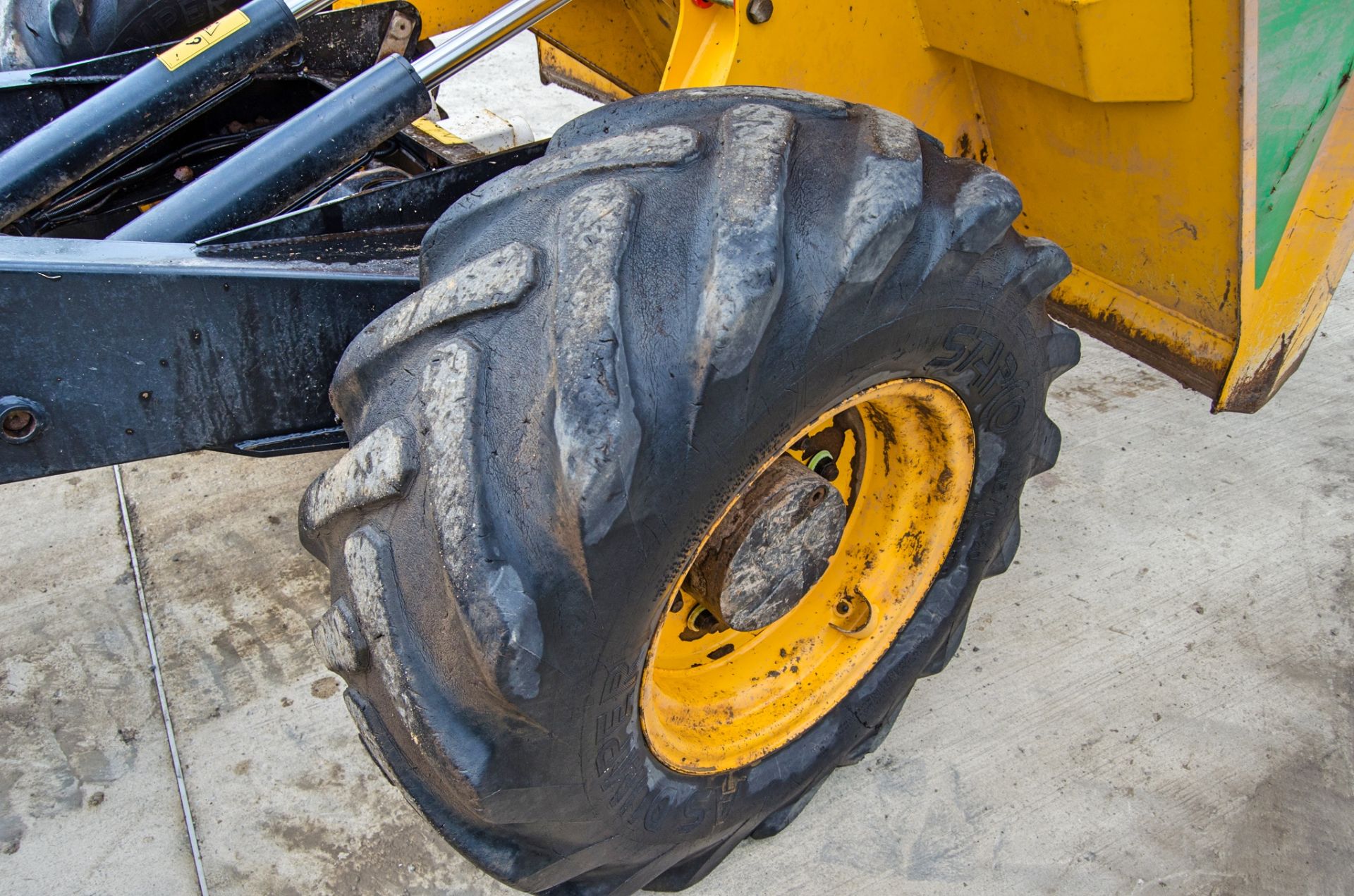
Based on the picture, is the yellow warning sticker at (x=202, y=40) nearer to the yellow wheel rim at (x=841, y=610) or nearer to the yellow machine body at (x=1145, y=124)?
the yellow machine body at (x=1145, y=124)

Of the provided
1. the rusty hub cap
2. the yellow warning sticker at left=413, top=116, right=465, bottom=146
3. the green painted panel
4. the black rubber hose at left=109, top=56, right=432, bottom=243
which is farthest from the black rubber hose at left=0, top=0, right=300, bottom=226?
the green painted panel

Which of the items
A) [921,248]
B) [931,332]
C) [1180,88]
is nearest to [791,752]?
[931,332]

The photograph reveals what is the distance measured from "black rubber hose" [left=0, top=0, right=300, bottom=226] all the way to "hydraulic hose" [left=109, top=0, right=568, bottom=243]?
0.45 feet

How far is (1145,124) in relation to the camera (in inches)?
68.5

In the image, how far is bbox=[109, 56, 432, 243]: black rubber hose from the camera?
139 centimetres

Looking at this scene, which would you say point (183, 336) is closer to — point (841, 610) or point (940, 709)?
point (841, 610)

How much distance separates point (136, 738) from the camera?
2.10 metres

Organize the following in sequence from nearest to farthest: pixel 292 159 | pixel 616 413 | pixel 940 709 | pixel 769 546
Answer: pixel 616 413, pixel 292 159, pixel 769 546, pixel 940 709

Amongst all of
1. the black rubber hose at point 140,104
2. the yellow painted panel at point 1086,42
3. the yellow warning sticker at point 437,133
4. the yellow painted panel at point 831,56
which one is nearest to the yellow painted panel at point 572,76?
the yellow warning sticker at point 437,133

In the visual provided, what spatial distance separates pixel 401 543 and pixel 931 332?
2.54 ft

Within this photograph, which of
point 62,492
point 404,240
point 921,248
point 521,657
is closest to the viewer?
point 521,657

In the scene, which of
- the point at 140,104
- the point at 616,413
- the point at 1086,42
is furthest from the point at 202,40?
the point at 1086,42

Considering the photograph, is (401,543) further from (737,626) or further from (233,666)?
(233,666)

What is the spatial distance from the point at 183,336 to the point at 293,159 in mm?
367
